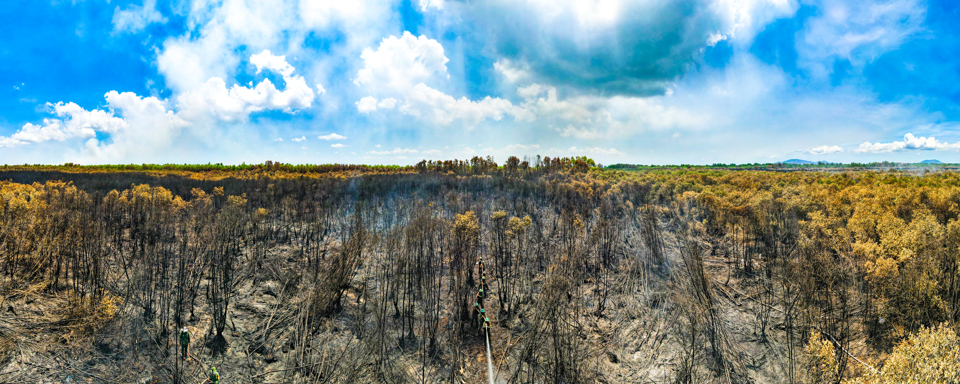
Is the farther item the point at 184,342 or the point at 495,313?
the point at 495,313

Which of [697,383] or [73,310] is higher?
[73,310]

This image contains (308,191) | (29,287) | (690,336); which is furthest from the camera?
(308,191)

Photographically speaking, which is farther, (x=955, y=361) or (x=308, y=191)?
(x=308, y=191)

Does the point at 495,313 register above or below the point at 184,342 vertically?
below

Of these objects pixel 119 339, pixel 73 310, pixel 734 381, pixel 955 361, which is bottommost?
pixel 734 381

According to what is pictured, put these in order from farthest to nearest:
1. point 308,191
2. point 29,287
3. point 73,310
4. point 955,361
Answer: point 308,191
point 29,287
point 73,310
point 955,361

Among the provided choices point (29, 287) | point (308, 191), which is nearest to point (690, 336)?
point (29, 287)

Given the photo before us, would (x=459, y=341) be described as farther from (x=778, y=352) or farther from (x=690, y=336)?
(x=778, y=352)

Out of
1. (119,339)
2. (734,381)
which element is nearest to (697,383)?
(734,381)

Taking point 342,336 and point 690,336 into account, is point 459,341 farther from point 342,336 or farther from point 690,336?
point 690,336
